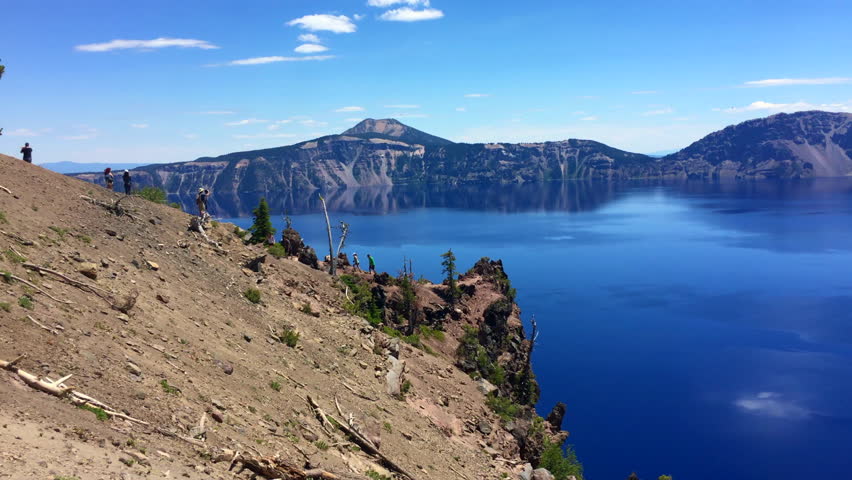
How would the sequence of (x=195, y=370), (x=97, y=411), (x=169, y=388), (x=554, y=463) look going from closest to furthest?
(x=97, y=411)
(x=169, y=388)
(x=195, y=370)
(x=554, y=463)

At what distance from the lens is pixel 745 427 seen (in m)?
59.4

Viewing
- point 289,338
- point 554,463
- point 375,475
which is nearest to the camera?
point 375,475

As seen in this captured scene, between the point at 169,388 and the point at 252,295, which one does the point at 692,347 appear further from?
the point at 169,388

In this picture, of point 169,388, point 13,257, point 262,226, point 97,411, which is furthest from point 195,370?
point 262,226

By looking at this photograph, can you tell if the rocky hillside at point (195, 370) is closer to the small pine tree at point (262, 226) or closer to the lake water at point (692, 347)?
the small pine tree at point (262, 226)

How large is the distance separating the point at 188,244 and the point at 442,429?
724 inches

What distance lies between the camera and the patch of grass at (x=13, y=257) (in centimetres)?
1965

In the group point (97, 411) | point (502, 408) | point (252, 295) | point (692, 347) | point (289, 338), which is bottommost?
point (692, 347)

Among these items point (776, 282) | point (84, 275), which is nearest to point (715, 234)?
point (776, 282)

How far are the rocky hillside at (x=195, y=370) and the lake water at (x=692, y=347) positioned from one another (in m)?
25.1

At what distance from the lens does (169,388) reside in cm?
1733

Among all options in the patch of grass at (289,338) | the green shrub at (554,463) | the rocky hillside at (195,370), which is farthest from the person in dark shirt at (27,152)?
the green shrub at (554,463)

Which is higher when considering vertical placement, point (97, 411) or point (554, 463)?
point (97, 411)

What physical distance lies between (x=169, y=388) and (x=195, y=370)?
240cm
